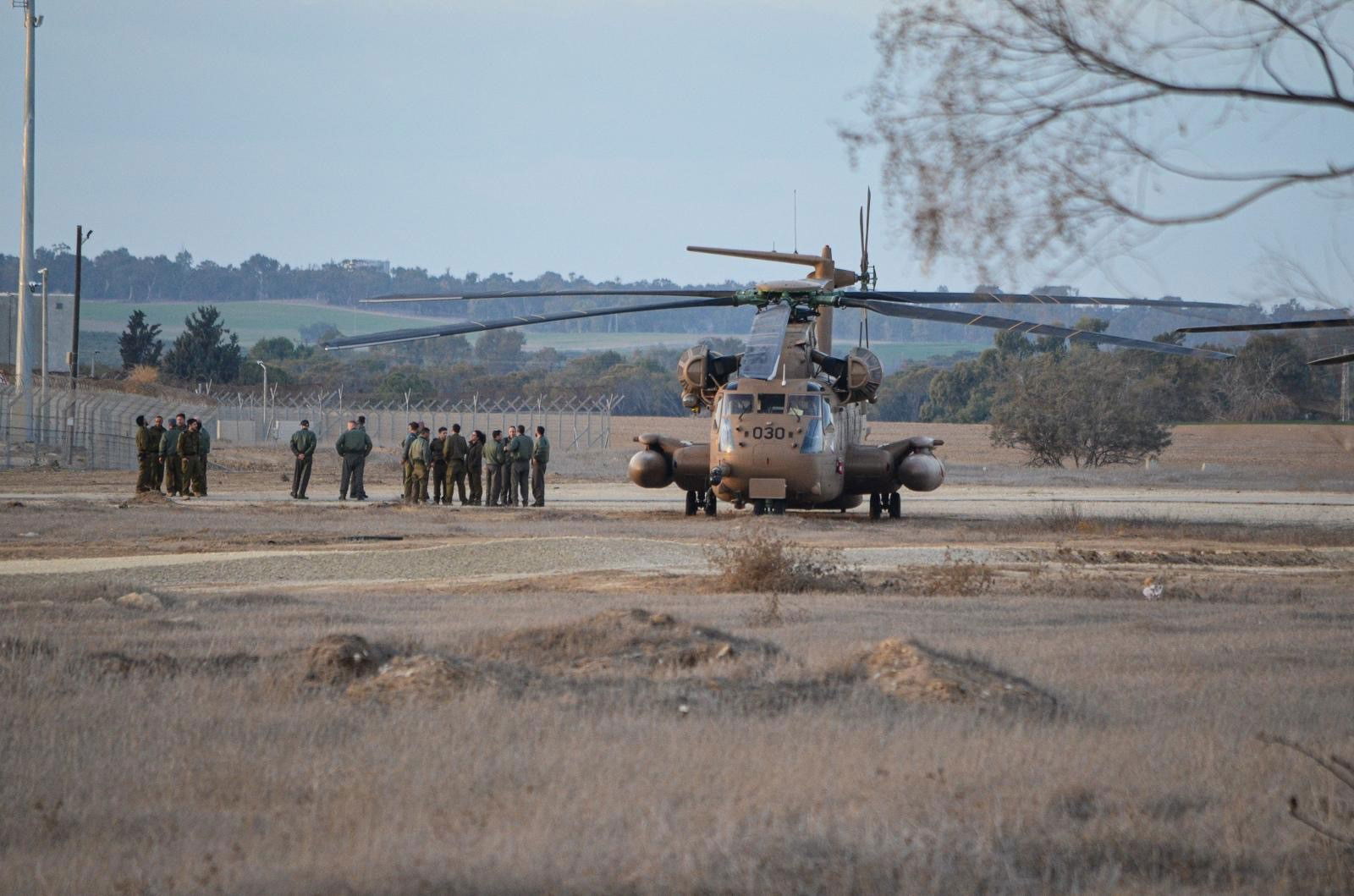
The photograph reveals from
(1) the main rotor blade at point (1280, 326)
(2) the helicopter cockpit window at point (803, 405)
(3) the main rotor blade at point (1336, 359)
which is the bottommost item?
(2) the helicopter cockpit window at point (803, 405)

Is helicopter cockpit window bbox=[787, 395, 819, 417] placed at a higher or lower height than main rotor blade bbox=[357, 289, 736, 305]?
lower

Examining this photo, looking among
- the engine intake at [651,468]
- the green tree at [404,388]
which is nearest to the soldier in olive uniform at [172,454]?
the engine intake at [651,468]

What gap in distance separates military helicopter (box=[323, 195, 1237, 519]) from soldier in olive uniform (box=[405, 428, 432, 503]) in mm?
5387

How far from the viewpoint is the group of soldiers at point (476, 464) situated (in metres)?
30.1

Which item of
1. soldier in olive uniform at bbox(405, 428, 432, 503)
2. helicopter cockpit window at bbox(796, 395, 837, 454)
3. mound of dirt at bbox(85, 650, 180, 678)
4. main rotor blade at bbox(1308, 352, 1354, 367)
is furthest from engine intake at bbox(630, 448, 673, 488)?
main rotor blade at bbox(1308, 352, 1354, 367)

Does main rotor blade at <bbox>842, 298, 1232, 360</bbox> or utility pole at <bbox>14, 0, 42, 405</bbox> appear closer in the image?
main rotor blade at <bbox>842, 298, 1232, 360</bbox>

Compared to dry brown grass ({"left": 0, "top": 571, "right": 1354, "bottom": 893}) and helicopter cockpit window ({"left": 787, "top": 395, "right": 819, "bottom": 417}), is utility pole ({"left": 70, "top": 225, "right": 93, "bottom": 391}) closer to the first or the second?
helicopter cockpit window ({"left": 787, "top": 395, "right": 819, "bottom": 417})

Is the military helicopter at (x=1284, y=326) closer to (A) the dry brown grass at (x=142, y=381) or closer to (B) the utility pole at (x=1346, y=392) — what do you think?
(B) the utility pole at (x=1346, y=392)

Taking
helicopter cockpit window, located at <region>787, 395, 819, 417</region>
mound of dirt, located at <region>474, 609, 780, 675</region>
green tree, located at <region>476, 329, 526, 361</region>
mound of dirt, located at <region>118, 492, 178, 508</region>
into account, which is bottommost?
mound of dirt, located at <region>118, 492, 178, 508</region>

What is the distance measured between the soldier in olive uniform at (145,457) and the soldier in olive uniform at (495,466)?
6947 mm

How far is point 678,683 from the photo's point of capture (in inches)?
331

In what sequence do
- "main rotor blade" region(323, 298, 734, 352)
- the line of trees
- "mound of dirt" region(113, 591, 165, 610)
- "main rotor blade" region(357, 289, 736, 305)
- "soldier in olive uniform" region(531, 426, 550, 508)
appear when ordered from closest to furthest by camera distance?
1. "mound of dirt" region(113, 591, 165, 610)
2. the line of trees
3. "main rotor blade" region(323, 298, 734, 352)
4. "main rotor blade" region(357, 289, 736, 305)
5. "soldier in olive uniform" region(531, 426, 550, 508)

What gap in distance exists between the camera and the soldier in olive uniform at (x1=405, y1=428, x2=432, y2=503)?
29781 millimetres

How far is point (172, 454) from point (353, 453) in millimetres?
3853
